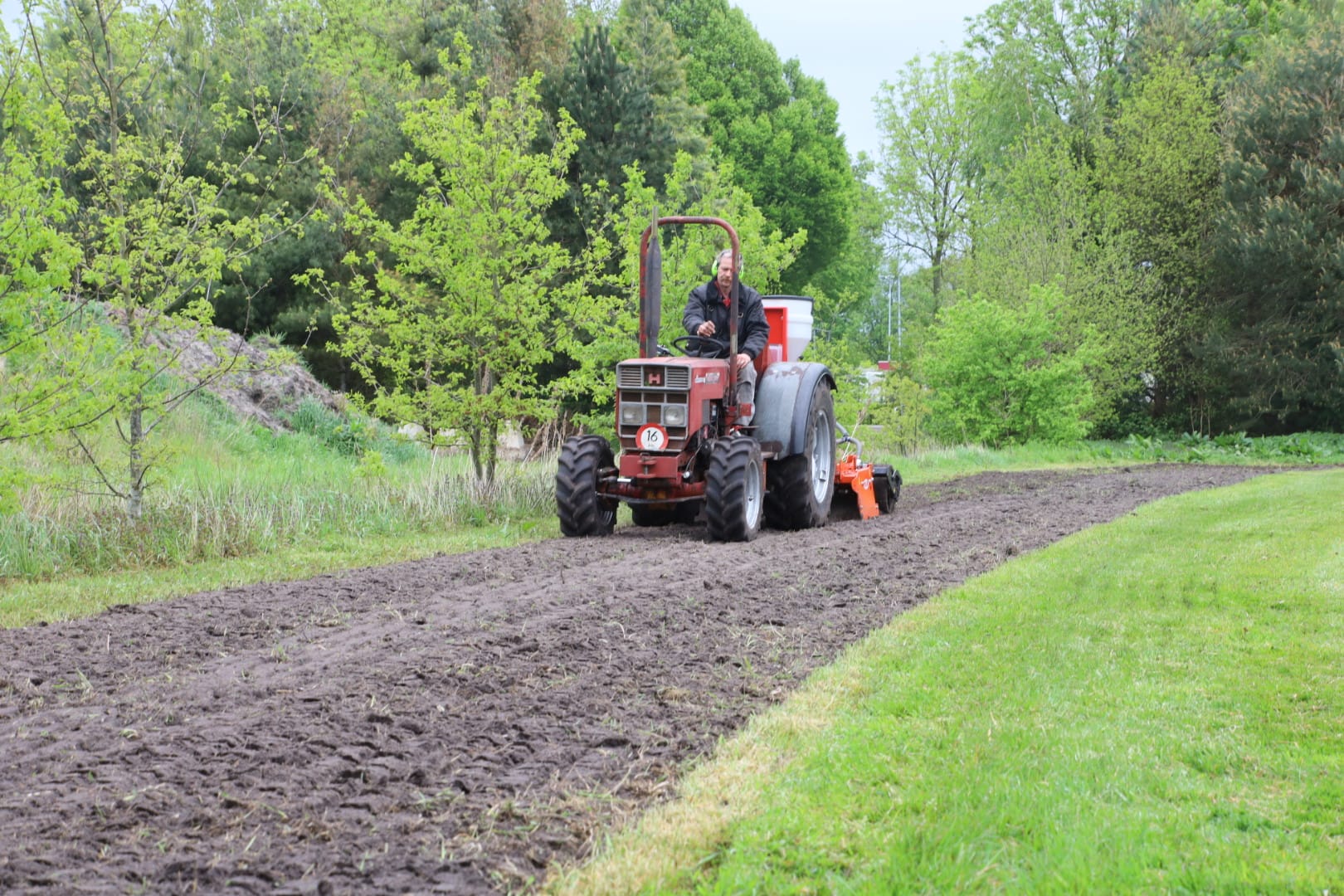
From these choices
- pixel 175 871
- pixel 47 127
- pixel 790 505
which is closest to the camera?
pixel 175 871

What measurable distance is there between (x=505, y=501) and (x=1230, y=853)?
950cm

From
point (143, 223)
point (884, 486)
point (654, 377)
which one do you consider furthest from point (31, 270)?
point (884, 486)

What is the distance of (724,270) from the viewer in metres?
10.9

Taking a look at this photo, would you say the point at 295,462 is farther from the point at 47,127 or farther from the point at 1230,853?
the point at 1230,853

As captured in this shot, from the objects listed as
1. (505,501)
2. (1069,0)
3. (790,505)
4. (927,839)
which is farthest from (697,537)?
(1069,0)

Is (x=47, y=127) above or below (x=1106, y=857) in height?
above

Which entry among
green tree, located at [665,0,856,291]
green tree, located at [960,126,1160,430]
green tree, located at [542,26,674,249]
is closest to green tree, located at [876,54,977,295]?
green tree, located at [665,0,856,291]

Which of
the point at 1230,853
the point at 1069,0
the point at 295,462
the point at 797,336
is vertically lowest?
the point at 1230,853

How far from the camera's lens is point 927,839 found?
3434mm

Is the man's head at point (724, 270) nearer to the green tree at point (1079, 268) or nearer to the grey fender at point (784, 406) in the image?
the grey fender at point (784, 406)

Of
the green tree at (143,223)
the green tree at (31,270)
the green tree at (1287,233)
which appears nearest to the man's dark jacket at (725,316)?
the green tree at (143,223)

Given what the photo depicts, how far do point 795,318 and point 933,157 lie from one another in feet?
113

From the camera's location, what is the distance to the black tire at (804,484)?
11.1 m

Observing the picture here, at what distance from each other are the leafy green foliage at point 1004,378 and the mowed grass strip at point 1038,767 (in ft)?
54.8
